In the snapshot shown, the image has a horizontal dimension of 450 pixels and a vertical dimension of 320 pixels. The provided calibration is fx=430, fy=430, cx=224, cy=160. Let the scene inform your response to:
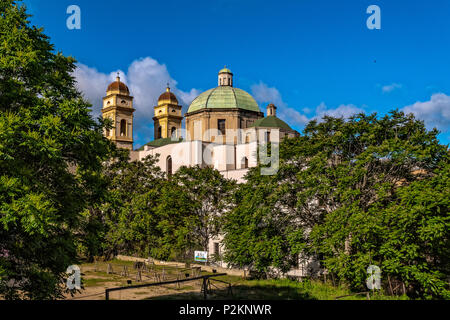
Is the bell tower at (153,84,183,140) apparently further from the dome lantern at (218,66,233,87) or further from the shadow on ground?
the shadow on ground

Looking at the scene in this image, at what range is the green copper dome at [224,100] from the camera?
5725 centimetres

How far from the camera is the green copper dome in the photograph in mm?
57250

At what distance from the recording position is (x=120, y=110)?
222 ft

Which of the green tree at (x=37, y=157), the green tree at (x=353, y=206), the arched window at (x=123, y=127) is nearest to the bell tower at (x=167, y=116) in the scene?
the arched window at (x=123, y=127)

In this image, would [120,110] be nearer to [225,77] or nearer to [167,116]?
[167,116]

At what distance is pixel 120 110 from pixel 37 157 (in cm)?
5704

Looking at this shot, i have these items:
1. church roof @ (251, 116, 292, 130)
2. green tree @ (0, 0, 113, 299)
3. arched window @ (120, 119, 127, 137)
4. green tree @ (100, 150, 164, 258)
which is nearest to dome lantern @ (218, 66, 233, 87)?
church roof @ (251, 116, 292, 130)

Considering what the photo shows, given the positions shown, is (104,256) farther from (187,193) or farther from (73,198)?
(73,198)

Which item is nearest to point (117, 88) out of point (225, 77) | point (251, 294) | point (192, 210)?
point (225, 77)

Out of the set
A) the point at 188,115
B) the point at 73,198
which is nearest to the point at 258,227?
the point at 73,198

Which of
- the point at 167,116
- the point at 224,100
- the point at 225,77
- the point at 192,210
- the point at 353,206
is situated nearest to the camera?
the point at 353,206

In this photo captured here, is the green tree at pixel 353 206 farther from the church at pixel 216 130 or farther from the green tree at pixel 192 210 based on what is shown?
the church at pixel 216 130

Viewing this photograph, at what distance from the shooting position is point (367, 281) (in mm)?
19797
